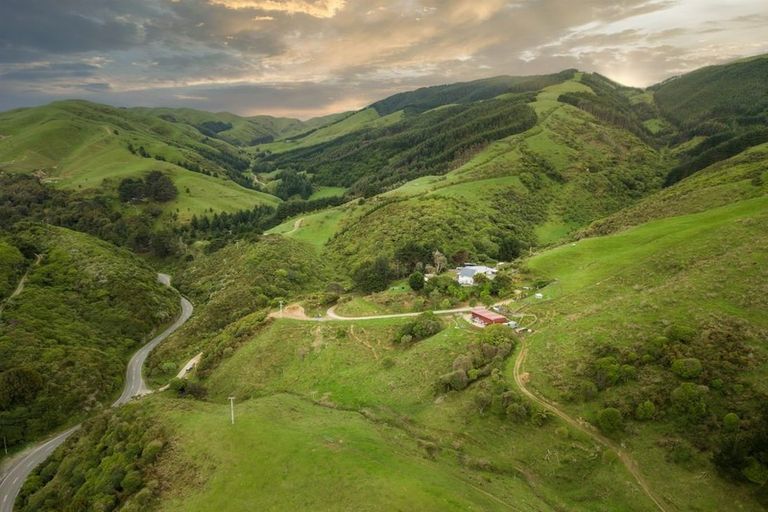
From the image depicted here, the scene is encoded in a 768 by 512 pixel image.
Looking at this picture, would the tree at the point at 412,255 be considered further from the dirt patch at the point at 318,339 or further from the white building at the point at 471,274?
the dirt patch at the point at 318,339

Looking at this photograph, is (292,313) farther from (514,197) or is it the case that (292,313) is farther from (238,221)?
(238,221)

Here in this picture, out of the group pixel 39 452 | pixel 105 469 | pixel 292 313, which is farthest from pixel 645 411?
pixel 39 452

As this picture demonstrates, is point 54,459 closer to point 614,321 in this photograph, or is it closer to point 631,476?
point 631,476

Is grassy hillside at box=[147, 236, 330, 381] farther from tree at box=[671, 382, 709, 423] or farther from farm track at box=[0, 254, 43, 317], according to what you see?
tree at box=[671, 382, 709, 423]

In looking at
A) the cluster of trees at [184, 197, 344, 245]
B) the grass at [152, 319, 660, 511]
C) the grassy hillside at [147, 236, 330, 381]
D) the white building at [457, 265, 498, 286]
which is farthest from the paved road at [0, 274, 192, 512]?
the cluster of trees at [184, 197, 344, 245]

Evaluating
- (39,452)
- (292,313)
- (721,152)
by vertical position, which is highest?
(721,152)

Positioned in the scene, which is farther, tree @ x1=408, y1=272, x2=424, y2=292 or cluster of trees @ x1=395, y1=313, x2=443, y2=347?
tree @ x1=408, y1=272, x2=424, y2=292
